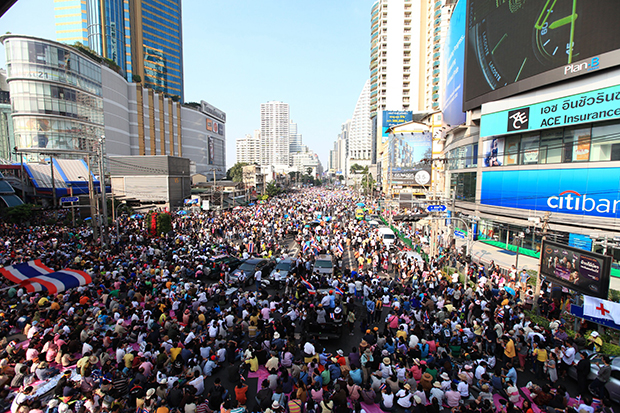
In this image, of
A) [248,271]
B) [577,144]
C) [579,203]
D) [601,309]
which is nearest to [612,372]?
[601,309]

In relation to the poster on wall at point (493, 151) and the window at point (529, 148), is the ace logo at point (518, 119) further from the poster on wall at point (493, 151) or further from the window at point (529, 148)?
the poster on wall at point (493, 151)

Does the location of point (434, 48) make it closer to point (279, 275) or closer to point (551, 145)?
point (551, 145)

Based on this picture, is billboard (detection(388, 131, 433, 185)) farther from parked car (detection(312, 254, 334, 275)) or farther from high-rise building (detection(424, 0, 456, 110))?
parked car (detection(312, 254, 334, 275))

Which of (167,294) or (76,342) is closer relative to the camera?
(76,342)

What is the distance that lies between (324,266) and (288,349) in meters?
8.09

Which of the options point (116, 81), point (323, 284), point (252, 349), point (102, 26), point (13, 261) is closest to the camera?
point (252, 349)

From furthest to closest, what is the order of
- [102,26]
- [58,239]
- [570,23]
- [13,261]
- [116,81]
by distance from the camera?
[102,26] → [116,81] → [58,239] → [570,23] → [13,261]

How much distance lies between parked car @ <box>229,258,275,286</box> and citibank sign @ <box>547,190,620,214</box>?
1950cm

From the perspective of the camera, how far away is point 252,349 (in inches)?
353

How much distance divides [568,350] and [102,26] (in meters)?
94.3

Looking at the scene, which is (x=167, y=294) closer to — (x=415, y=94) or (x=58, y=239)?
(x=58, y=239)

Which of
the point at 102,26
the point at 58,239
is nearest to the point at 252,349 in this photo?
the point at 58,239

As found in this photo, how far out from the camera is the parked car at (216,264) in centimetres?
1705

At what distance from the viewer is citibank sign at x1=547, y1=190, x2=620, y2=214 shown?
724 inches
